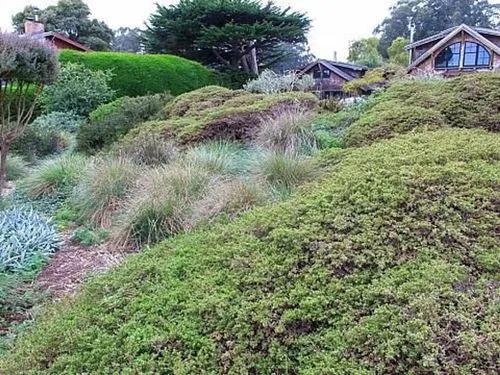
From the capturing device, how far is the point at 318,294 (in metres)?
2.10

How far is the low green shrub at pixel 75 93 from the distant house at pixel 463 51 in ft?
48.2

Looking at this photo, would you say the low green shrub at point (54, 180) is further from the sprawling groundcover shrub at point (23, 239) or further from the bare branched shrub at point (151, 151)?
the sprawling groundcover shrub at point (23, 239)

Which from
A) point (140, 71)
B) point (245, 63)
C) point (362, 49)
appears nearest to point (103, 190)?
point (140, 71)

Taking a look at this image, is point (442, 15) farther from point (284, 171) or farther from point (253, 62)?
point (284, 171)

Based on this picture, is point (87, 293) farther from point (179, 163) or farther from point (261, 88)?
point (261, 88)

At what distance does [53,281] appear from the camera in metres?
3.35

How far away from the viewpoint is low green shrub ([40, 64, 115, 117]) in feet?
40.9

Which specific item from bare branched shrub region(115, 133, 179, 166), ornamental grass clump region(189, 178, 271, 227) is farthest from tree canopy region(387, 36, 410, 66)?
ornamental grass clump region(189, 178, 271, 227)

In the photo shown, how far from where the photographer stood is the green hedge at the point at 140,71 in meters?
15.0

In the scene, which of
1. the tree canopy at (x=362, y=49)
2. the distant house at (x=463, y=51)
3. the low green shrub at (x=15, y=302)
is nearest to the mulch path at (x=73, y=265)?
the low green shrub at (x=15, y=302)

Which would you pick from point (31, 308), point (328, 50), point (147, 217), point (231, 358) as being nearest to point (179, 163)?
point (147, 217)

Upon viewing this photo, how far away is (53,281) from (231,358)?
199 cm

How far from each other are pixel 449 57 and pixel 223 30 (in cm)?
1196

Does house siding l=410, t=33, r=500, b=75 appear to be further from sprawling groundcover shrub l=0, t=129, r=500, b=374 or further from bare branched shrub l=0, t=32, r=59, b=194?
sprawling groundcover shrub l=0, t=129, r=500, b=374
